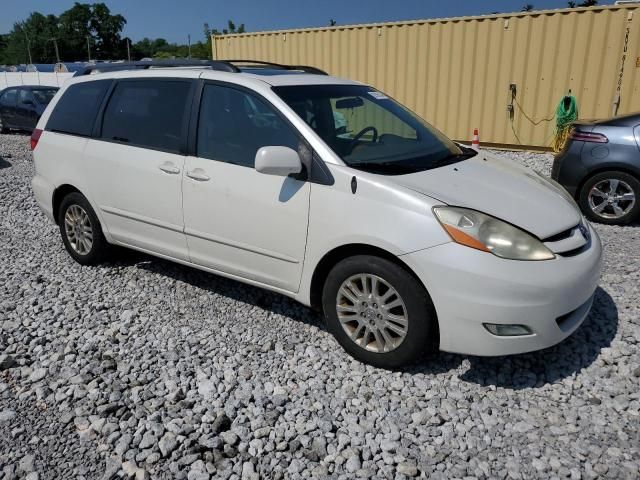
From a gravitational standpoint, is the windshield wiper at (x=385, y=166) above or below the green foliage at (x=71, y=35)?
below

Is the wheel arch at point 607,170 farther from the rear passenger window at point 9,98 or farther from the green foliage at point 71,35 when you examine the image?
the green foliage at point 71,35

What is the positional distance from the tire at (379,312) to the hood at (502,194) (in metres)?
0.51

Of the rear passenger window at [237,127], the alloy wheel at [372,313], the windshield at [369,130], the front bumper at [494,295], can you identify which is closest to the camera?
the front bumper at [494,295]

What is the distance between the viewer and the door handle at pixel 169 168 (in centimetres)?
395

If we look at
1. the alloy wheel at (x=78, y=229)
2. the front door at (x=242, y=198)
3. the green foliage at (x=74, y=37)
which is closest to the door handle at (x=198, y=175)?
the front door at (x=242, y=198)

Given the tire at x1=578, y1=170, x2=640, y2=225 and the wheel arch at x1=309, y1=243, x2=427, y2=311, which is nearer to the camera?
the wheel arch at x1=309, y1=243, x2=427, y2=311

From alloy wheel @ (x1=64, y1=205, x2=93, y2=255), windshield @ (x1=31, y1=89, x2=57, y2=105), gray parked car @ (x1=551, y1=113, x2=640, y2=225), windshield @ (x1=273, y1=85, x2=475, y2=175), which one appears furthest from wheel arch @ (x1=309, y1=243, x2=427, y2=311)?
windshield @ (x1=31, y1=89, x2=57, y2=105)

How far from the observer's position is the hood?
304 cm

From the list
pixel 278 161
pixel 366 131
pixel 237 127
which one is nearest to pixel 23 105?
pixel 237 127

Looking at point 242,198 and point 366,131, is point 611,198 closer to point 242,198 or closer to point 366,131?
point 366,131

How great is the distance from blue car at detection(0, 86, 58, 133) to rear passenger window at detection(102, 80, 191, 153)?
44.0ft

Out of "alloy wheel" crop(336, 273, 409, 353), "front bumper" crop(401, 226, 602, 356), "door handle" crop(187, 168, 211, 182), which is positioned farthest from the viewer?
"door handle" crop(187, 168, 211, 182)

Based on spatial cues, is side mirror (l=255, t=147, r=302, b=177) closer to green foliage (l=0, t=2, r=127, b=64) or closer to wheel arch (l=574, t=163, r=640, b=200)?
wheel arch (l=574, t=163, r=640, b=200)

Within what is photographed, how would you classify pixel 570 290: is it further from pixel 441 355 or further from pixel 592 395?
pixel 441 355
